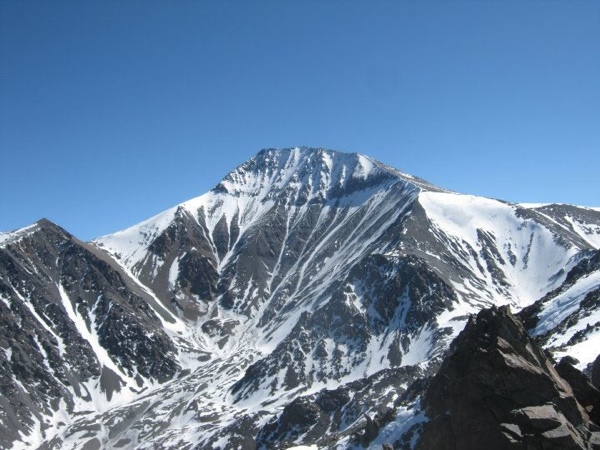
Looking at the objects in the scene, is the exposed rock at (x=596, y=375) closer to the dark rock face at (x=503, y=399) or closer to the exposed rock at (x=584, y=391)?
the exposed rock at (x=584, y=391)

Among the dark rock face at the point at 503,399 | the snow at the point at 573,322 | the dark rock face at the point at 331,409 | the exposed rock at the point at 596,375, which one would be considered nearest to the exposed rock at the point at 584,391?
the exposed rock at the point at 596,375

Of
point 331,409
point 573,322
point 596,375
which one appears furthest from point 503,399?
point 331,409

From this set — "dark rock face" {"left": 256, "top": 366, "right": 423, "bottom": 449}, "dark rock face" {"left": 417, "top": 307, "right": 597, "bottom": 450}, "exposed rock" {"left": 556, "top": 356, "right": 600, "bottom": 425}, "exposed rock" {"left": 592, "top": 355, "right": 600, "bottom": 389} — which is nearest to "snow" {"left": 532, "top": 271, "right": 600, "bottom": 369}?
"exposed rock" {"left": 592, "top": 355, "right": 600, "bottom": 389}

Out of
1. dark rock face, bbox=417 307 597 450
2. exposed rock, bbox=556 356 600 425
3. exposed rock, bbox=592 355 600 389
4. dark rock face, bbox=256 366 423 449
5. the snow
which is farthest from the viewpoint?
dark rock face, bbox=256 366 423 449

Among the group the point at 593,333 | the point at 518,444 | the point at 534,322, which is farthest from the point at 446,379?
the point at 534,322

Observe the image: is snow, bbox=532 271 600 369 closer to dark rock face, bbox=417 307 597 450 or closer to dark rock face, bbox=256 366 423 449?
dark rock face, bbox=417 307 597 450

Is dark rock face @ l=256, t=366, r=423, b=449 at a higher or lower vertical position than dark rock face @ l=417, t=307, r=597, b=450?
lower

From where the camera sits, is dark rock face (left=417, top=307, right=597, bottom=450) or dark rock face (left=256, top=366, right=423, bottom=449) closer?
dark rock face (left=417, top=307, right=597, bottom=450)

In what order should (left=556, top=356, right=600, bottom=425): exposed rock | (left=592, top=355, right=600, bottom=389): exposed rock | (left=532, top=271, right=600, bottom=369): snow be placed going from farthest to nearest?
1. (left=532, top=271, right=600, bottom=369): snow
2. (left=592, top=355, right=600, bottom=389): exposed rock
3. (left=556, top=356, right=600, bottom=425): exposed rock
